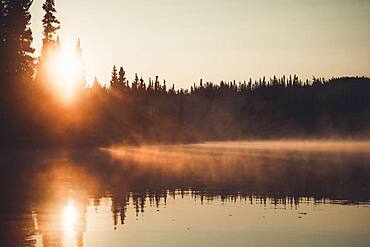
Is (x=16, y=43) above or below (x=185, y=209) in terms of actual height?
above

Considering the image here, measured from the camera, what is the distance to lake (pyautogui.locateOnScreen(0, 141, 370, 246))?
19.5m

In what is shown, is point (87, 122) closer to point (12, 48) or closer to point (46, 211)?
point (12, 48)

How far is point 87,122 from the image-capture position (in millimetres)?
104000

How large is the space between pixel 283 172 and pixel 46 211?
2478cm

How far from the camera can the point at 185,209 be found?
26.5 m

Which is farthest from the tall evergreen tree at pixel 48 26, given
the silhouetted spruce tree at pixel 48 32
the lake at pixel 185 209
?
the lake at pixel 185 209

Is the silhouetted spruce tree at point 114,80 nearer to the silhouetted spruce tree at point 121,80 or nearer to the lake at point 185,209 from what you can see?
the silhouetted spruce tree at point 121,80

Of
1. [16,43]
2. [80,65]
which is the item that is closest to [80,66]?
[80,65]

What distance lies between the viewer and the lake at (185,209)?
1955cm

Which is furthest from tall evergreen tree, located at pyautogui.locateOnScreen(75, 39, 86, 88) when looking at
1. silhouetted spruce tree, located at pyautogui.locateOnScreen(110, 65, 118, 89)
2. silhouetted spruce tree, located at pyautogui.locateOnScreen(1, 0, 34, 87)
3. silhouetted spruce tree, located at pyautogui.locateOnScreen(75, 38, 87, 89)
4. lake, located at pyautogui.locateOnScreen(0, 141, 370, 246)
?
lake, located at pyautogui.locateOnScreen(0, 141, 370, 246)

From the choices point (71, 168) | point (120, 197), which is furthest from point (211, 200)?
point (71, 168)

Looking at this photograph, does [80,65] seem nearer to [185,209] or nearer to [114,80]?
[114,80]

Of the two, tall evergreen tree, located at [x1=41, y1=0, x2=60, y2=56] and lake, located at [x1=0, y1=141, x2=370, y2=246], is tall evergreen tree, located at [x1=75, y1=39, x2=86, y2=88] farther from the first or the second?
lake, located at [x1=0, y1=141, x2=370, y2=246]

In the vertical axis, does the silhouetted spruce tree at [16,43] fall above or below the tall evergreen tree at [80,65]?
below
